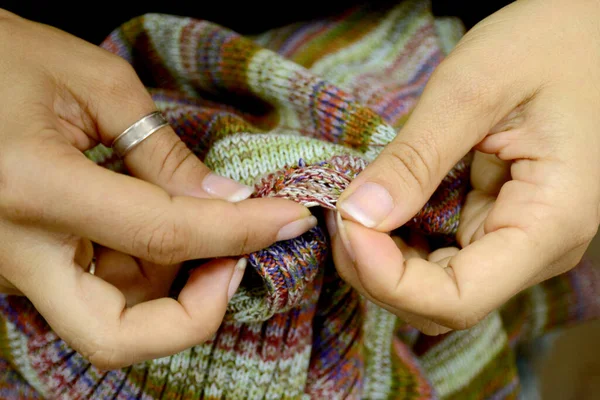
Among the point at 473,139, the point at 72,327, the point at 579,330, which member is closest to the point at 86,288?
the point at 72,327

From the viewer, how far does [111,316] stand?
496 mm

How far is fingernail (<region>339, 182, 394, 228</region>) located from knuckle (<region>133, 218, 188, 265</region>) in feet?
0.50

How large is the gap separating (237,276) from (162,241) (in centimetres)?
9

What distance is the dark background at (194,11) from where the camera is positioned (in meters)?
0.72

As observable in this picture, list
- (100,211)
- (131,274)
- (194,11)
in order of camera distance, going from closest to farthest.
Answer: (100,211) < (131,274) < (194,11)

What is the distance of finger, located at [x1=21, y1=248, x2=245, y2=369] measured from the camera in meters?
0.49

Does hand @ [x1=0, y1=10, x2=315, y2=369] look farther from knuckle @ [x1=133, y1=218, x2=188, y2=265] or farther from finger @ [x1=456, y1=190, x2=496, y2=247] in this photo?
finger @ [x1=456, y1=190, x2=496, y2=247]

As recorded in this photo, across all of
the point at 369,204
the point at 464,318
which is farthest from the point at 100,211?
the point at 464,318

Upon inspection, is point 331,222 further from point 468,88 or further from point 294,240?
point 468,88

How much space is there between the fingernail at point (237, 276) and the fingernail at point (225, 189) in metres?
0.06

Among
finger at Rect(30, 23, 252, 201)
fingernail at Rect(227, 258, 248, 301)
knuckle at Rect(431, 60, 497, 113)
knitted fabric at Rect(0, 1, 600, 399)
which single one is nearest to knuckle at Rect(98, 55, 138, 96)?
finger at Rect(30, 23, 252, 201)

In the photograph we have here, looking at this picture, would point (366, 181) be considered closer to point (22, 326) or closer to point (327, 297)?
point (327, 297)

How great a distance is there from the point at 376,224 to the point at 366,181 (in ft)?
0.13

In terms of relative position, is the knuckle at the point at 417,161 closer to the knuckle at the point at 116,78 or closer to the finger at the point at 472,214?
the finger at the point at 472,214
